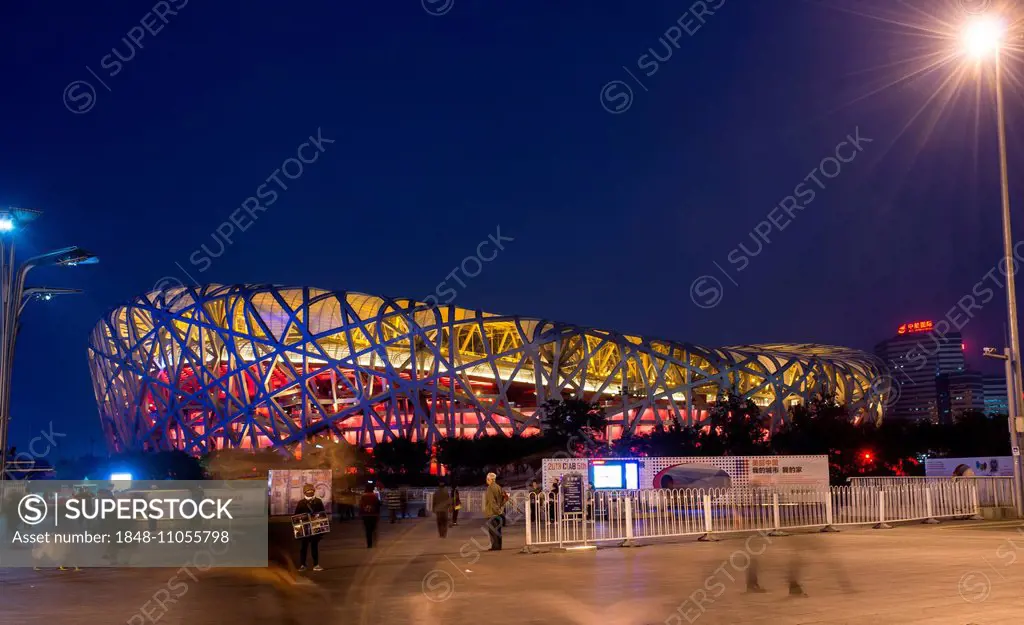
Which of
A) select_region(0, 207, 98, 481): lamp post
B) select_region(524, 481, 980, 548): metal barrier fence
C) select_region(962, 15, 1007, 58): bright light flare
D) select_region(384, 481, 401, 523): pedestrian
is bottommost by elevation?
select_region(384, 481, 401, 523): pedestrian

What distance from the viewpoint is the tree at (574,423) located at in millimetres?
57375

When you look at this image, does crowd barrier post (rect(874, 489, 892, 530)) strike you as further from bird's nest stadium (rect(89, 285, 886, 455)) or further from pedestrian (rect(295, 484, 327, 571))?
bird's nest stadium (rect(89, 285, 886, 455))

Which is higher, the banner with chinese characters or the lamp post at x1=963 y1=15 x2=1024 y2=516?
the lamp post at x1=963 y1=15 x2=1024 y2=516

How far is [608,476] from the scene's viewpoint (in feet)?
79.0

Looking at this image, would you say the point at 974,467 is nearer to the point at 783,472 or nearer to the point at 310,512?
the point at 783,472

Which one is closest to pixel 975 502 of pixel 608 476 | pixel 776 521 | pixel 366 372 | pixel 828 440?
pixel 776 521

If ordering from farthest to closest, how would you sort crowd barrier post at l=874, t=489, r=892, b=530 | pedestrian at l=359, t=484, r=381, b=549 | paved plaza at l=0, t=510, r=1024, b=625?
crowd barrier post at l=874, t=489, r=892, b=530 → pedestrian at l=359, t=484, r=381, b=549 → paved plaza at l=0, t=510, r=1024, b=625

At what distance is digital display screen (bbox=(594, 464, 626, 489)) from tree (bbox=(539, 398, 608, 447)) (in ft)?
106

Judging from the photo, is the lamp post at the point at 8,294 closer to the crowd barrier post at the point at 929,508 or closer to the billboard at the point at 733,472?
the billboard at the point at 733,472

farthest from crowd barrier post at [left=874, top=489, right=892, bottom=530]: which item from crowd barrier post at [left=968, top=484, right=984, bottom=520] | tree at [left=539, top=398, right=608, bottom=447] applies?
tree at [left=539, top=398, right=608, bottom=447]

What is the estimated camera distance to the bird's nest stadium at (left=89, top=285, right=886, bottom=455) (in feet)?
228

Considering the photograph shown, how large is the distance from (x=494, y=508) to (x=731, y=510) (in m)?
8.58

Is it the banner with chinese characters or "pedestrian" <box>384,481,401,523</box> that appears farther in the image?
"pedestrian" <box>384,481,401,523</box>

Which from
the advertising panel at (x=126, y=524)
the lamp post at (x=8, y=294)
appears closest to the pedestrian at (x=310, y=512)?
the advertising panel at (x=126, y=524)
